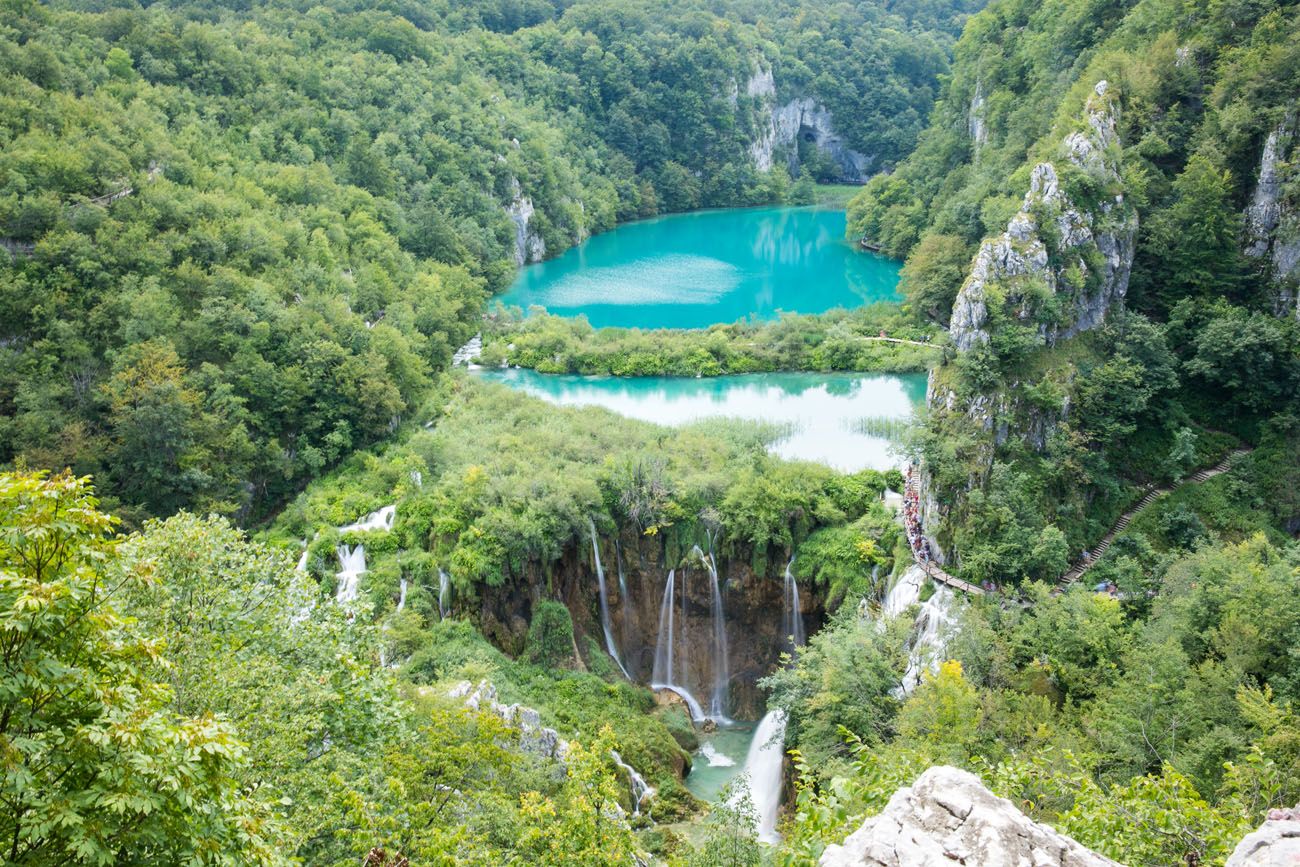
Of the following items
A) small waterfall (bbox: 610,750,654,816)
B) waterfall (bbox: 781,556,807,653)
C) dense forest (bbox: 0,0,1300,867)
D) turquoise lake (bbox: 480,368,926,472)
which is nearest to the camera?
dense forest (bbox: 0,0,1300,867)

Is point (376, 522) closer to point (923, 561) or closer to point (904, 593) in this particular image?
point (904, 593)

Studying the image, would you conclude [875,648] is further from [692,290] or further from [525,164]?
[525,164]

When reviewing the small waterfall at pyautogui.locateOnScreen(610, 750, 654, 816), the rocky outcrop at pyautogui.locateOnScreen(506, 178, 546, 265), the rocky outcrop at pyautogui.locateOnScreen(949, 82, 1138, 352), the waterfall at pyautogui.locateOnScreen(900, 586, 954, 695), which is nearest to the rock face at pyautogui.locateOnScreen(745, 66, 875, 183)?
the rocky outcrop at pyautogui.locateOnScreen(506, 178, 546, 265)

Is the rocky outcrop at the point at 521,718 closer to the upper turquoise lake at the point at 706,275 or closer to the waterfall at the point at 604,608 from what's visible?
the waterfall at the point at 604,608

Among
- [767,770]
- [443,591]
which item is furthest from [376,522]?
[767,770]

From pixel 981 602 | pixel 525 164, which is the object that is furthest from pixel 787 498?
pixel 525 164

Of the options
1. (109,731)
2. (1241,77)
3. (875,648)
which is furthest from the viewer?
(1241,77)

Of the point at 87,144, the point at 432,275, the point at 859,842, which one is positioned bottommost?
the point at 432,275

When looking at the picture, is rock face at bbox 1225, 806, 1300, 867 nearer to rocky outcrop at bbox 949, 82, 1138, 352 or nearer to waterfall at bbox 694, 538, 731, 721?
rocky outcrop at bbox 949, 82, 1138, 352
